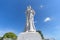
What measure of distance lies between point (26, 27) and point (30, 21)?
127cm

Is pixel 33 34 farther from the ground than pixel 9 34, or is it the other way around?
pixel 9 34

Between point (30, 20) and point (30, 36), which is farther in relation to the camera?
point (30, 20)

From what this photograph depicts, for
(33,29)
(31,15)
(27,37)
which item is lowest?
(27,37)

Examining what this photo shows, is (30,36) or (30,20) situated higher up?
(30,20)

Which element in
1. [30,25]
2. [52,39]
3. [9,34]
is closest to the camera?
[30,25]

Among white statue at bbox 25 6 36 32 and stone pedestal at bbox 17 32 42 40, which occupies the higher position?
white statue at bbox 25 6 36 32

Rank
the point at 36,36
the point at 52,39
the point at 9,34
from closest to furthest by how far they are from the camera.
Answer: the point at 36,36 → the point at 52,39 → the point at 9,34

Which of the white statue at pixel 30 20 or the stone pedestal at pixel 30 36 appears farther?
the white statue at pixel 30 20

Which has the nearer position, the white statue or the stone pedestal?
the stone pedestal

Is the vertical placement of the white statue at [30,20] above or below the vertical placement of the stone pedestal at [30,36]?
above

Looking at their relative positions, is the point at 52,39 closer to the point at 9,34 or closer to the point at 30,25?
the point at 30,25

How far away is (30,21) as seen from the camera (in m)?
27.2

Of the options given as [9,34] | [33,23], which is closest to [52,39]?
[33,23]

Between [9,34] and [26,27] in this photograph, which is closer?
[26,27]
